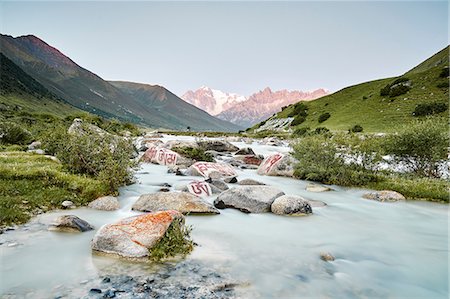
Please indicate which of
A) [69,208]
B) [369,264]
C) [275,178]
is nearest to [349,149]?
[275,178]

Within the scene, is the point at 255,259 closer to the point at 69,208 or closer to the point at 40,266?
the point at 40,266

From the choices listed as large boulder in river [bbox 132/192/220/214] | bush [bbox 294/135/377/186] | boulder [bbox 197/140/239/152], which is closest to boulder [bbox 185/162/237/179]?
bush [bbox 294/135/377/186]

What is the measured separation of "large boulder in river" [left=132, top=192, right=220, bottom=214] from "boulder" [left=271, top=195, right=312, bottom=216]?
7.45 ft

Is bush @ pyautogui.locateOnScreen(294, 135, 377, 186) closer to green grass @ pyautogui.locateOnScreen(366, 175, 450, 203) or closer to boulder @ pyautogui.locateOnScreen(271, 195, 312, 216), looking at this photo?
green grass @ pyautogui.locateOnScreen(366, 175, 450, 203)

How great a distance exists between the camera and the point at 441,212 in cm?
1374

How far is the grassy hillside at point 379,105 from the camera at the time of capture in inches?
2325

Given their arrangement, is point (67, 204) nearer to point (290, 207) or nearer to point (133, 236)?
point (133, 236)

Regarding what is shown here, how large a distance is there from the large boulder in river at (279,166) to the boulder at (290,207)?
28.2 feet

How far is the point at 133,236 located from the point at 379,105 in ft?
237

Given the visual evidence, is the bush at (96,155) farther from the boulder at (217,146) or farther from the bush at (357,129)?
the bush at (357,129)

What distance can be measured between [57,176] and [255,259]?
933 cm

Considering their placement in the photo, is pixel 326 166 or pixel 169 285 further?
pixel 326 166

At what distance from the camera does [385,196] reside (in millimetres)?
15641

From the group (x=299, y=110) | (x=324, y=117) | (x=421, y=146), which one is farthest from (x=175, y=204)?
(x=299, y=110)
